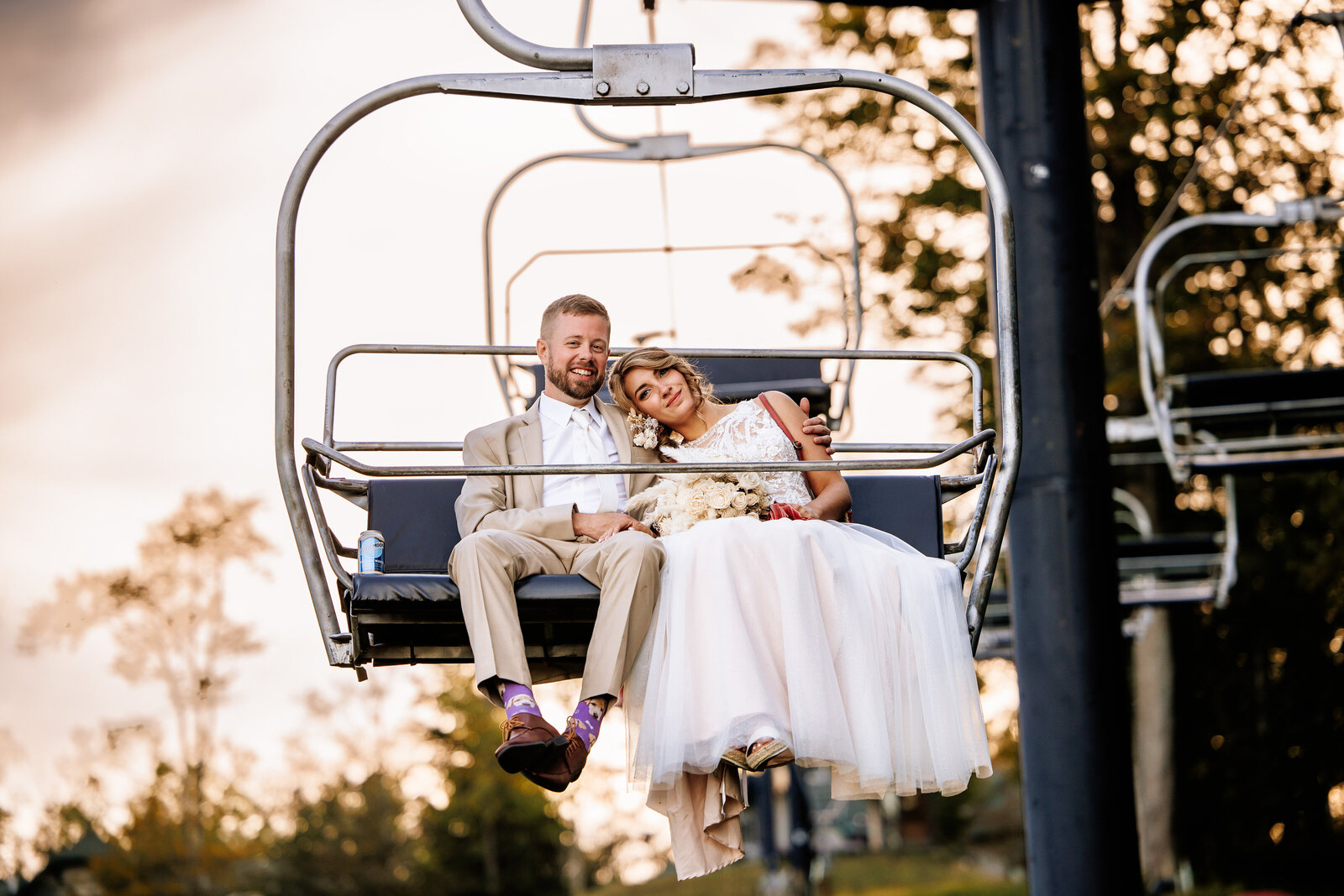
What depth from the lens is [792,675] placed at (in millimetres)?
3453

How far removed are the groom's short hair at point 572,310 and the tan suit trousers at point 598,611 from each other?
2.45ft

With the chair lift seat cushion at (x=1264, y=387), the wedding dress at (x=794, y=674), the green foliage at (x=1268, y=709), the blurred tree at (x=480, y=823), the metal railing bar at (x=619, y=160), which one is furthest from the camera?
the blurred tree at (x=480, y=823)

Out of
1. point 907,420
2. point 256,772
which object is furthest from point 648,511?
point 256,772

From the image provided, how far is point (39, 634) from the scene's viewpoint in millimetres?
18938

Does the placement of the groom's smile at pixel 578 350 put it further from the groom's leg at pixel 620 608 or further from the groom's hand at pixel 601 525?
the groom's leg at pixel 620 608

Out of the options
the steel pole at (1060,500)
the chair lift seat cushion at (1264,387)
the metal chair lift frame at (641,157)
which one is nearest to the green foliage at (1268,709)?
the chair lift seat cushion at (1264,387)

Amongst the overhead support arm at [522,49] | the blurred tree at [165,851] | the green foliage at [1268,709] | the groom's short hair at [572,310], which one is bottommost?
the blurred tree at [165,851]

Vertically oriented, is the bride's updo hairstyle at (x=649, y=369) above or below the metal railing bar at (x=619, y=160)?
below

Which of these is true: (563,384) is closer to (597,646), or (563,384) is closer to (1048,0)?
(597,646)

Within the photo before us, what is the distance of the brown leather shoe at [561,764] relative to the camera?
3395 millimetres

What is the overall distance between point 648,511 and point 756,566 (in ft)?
2.15

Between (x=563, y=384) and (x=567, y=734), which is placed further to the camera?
A: (x=563, y=384)

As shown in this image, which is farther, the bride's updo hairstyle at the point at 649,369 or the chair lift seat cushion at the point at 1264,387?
the chair lift seat cushion at the point at 1264,387

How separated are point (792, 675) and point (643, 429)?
1.11 m
